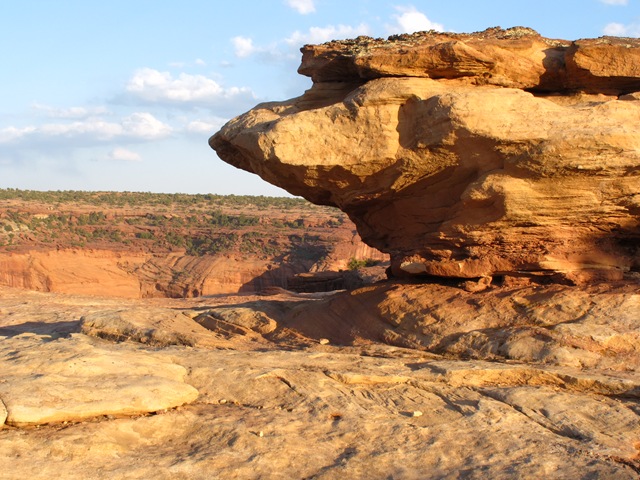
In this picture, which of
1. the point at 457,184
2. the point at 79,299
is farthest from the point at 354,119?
the point at 79,299

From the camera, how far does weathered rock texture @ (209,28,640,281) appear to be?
9492mm

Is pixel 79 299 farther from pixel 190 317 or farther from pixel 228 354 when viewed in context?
pixel 228 354

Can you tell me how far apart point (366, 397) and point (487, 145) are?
4142mm

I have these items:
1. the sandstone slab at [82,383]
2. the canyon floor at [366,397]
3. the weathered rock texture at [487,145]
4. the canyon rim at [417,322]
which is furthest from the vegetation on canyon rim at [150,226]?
the sandstone slab at [82,383]

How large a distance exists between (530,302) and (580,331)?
1.09 metres

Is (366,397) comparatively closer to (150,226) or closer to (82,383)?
(82,383)

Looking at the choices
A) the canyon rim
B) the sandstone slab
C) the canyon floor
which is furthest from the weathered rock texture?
the sandstone slab

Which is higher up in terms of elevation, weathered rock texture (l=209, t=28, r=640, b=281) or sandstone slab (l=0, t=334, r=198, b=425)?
weathered rock texture (l=209, t=28, r=640, b=281)

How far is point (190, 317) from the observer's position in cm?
1262

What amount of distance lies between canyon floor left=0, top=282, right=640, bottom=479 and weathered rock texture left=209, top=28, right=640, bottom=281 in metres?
0.79

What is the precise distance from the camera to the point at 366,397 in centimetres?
784

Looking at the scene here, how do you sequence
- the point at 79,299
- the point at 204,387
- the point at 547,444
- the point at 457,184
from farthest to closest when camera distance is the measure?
the point at 79,299 → the point at 457,184 → the point at 204,387 → the point at 547,444

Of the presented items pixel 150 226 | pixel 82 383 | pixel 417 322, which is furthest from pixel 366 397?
pixel 150 226

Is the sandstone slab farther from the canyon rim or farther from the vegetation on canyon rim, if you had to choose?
the vegetation on canyon rim
